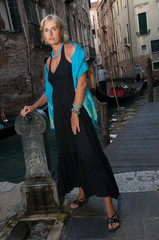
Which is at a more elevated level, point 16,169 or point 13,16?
point 13,16

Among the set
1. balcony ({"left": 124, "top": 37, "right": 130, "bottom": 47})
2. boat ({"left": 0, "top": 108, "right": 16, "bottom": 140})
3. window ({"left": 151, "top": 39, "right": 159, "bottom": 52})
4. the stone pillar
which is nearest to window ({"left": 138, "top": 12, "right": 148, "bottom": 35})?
window ({"left": 151, "top": 39, "right": 159, "bottom": 52})

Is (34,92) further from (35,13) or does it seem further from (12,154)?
(12,154)

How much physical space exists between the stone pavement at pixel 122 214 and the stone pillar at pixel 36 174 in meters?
0.18

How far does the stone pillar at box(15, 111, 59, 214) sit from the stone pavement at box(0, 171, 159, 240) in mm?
176

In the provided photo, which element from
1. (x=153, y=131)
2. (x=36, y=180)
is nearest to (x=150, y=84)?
(x=153, y=131)

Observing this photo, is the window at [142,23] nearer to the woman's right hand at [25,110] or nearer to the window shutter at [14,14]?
the window shutter at [14,14]

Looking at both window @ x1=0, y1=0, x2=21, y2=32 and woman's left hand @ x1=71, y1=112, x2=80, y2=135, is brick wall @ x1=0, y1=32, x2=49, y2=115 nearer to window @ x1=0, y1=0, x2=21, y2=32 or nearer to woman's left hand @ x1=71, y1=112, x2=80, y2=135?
window @ x1=0, y1=0, x2=21, y2=32

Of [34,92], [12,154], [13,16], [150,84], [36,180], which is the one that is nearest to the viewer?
[36,180]

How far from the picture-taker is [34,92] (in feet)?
37.8

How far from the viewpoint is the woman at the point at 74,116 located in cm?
187

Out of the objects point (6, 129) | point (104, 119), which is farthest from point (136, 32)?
point (104, 119)

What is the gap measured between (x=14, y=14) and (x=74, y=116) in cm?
1013

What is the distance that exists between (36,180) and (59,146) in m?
0.44

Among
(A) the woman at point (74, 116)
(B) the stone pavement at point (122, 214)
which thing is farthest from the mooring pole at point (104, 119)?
(A) the woman at point (74, 116)
